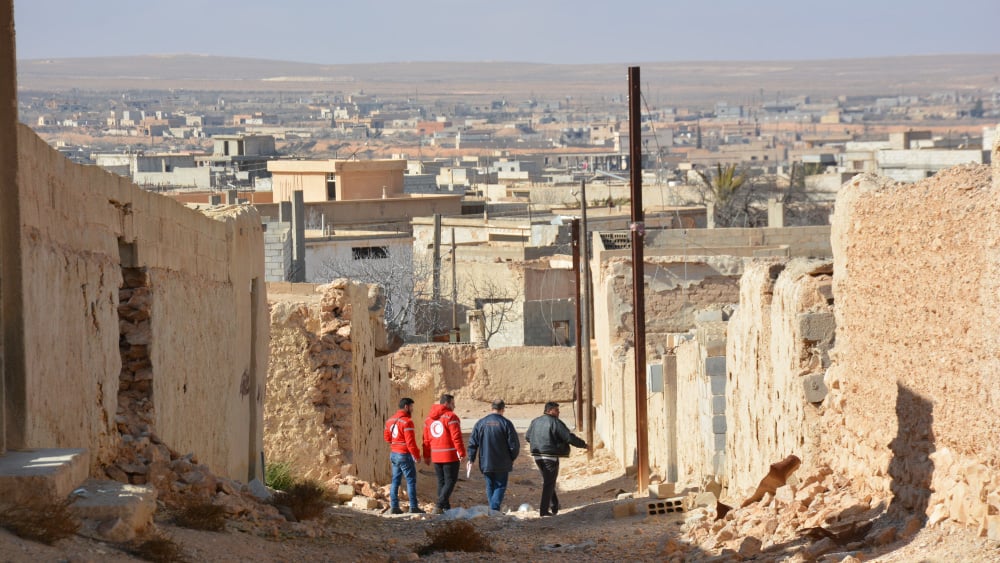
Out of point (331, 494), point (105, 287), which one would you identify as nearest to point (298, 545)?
point (105, 287)

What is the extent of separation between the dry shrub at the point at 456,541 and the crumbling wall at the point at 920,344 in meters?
2.71

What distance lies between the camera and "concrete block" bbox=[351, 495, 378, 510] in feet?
52.3

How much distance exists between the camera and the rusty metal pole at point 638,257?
16156mm

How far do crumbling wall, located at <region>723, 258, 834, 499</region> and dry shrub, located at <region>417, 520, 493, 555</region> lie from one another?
2549 mm

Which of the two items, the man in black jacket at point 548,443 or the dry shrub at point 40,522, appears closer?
the dry shrub at point 40,522

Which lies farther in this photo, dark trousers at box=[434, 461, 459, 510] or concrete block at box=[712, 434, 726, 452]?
dark trousers at box=[434, 461, 459, 510]

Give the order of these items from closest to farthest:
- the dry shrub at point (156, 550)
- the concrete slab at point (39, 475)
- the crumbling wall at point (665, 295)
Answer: the concrete slab at point (39, 475)
the dry shrub at point (156, 550)
the crumbling wall at point (665, 295)

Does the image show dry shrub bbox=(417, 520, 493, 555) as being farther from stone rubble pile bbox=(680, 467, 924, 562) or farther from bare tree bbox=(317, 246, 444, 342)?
bare tree bbox=(317, 246, 444, 342)

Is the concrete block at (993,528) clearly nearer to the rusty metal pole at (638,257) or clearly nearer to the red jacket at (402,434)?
the red jacket at (402,434)

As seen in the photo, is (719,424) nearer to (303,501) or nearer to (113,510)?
(303,501)

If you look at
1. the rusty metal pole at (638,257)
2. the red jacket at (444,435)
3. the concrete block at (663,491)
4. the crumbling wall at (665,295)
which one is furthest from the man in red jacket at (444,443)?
the crumbling wall at (665,295)

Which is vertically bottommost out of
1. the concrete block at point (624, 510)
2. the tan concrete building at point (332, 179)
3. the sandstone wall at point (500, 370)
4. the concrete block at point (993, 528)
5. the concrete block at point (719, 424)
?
the sandstone wall at point (500, 370)

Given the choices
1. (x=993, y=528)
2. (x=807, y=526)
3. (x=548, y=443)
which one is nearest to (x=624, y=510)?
(x=548, y=443)

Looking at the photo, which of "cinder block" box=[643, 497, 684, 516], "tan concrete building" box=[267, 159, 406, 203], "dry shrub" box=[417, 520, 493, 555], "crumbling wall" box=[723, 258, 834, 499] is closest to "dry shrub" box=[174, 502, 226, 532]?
"dry shrub" box=[417, 520, 493, 555]
